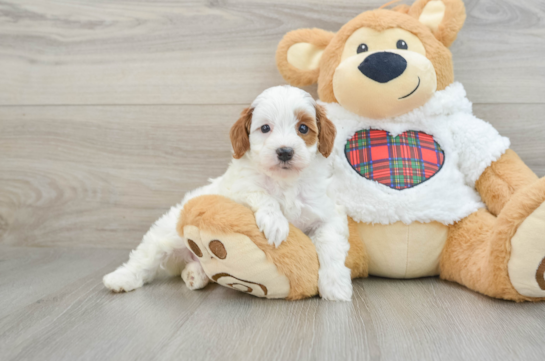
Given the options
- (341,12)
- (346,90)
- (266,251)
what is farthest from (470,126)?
(266,251)

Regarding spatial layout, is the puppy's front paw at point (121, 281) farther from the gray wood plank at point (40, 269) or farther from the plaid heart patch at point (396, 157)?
the plaid heart patch at point (396, 157)

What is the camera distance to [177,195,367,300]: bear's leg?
3.15 feet

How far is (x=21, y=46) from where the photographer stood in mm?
1670

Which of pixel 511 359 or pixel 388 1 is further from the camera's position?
pixel 388 1

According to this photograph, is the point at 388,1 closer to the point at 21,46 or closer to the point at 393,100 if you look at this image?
the point at 393,100

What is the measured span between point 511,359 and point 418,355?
163 mm

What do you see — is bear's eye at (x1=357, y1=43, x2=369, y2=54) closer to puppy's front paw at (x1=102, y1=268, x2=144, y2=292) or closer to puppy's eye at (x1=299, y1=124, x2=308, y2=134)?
puppy's eye at (x1=299, y1=124, x2=308, y2=134)

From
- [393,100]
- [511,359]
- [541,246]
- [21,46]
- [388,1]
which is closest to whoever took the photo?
[511,359]

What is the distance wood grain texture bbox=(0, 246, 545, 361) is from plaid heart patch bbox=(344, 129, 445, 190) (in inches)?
12.7

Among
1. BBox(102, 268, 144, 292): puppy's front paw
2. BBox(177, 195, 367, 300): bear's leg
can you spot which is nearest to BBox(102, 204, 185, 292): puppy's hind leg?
BBox(102, 268, 144, 292): puppy's front paw

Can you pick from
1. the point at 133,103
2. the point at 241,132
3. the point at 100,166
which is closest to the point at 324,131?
the point at 241,132

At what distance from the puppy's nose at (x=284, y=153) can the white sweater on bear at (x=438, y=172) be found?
27 centimetres

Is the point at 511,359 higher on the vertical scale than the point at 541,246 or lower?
lower

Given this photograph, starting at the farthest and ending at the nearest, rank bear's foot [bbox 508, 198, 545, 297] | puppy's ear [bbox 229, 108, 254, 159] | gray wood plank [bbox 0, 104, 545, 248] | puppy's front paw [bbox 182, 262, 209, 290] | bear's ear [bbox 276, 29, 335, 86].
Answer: gray wood plank [bbox 0, 104, 545, 248], bear's ear [bbox 276, 29, 335, 86], puppy's front paw [bbox 182, 262, 209, 290], puppy's ear [bbox 229, 108, 254, 159], bear's foot [bbox 508, 198, 545, 297]
